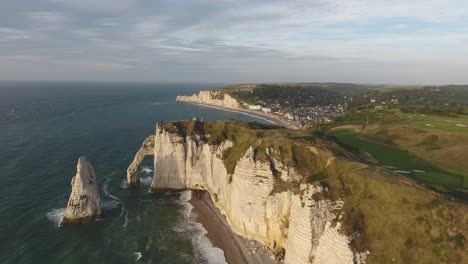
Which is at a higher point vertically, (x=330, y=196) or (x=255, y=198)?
(x=330, y=196)

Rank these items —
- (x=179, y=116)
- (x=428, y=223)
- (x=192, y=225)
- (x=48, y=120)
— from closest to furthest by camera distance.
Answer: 1. (x=428, y=223)
2. (x=192, y=225)
3. (x=48, y=120)
4. (x=179, y=116)

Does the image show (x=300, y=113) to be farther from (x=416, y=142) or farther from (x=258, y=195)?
(x=258, y=195)

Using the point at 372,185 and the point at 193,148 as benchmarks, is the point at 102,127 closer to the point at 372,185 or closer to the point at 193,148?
the point at 193,148

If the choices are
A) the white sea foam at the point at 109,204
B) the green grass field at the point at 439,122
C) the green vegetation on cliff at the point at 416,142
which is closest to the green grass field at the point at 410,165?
the green vegetation on cliff at the point at 416,142

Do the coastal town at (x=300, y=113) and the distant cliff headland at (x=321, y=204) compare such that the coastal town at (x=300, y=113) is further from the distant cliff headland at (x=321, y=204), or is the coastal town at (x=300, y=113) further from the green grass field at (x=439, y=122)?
the distant cliff headland at (x=321, y=204)

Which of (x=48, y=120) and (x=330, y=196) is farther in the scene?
(x=48, y=120)

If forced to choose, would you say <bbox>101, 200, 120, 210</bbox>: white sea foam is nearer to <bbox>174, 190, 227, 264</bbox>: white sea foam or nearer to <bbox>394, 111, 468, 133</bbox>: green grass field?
<bbox>174, 190, 227, 264</bbox>: white sea foam

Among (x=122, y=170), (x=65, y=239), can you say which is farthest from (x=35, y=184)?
(x=65, y=239)
